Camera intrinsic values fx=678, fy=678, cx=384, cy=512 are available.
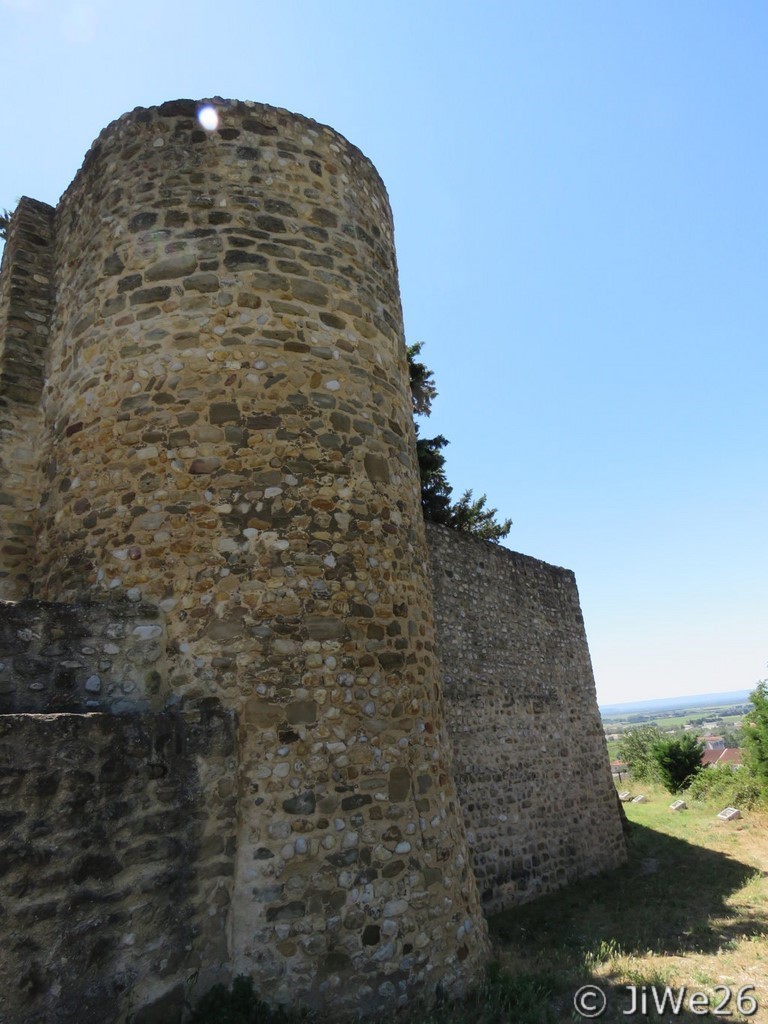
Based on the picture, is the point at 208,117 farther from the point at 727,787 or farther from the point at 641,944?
the point at 727,787

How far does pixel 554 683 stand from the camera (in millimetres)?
12328

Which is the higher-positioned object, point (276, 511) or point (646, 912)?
point (276, 511)

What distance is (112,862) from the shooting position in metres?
3.33

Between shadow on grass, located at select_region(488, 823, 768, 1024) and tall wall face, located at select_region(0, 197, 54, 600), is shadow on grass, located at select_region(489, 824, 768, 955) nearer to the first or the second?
shadow on grass, located at select_region(488, 823, 768, 1024)

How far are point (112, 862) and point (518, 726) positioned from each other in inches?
332

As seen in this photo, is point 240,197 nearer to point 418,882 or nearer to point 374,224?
point 374,224

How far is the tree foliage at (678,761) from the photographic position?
79.1ft

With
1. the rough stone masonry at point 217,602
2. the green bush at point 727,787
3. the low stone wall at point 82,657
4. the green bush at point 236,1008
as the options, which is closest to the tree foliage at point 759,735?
the green bush at point 727,787

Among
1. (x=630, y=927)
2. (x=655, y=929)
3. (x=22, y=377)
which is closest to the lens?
(x=22, y=377)

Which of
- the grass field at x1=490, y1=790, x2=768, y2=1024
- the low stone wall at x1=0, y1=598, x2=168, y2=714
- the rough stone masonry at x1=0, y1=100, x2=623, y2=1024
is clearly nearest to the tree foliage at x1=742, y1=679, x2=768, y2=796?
the grass field at x1=490, y1=790, x2=768, y2=1024

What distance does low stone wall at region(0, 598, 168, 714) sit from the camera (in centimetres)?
359

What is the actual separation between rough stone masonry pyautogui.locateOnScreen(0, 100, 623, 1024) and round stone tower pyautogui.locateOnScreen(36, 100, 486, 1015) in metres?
0.02

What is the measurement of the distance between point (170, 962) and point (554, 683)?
988 centimetres

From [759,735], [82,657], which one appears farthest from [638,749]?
[82,657]
